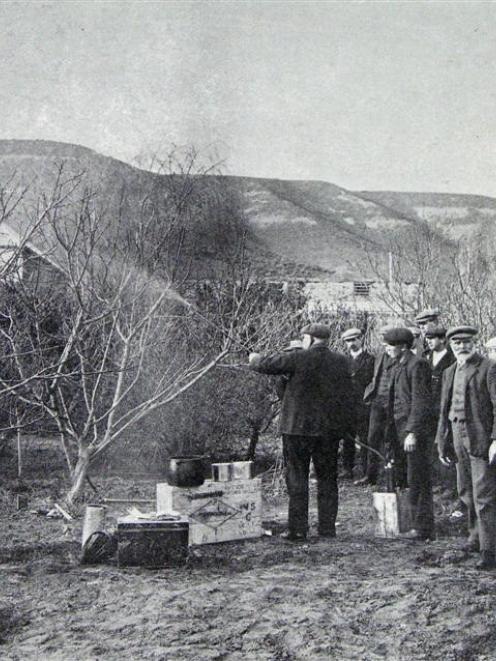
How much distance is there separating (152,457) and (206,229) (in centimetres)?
1428

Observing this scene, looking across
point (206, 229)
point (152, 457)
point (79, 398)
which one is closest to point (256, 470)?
point (152, 457)

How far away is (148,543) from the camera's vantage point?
5.62 metres

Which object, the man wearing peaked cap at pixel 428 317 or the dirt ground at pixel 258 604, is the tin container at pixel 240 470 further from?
the man wearing peaked cap at pixel 428 317

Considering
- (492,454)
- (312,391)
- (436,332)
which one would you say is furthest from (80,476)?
(492,454)

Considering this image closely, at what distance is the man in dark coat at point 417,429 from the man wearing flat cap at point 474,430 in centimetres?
35

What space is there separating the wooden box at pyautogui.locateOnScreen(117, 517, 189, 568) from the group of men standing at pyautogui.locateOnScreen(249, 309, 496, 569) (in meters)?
1.23

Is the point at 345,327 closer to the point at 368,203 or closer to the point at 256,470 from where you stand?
the point at 256,470

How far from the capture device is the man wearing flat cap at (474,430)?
5586mm

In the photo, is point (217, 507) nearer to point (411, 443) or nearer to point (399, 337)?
point (411, 443)

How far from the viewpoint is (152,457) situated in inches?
415

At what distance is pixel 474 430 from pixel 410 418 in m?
1.02

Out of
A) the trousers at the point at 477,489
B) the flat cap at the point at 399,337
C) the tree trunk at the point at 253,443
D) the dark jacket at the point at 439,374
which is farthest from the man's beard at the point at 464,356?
the tree trunk at the point at 253,443

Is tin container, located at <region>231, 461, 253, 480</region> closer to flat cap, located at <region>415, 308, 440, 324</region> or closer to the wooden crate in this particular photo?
the wooden crate

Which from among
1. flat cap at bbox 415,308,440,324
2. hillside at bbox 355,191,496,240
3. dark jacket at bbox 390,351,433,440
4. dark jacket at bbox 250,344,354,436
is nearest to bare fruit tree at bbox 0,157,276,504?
dark jacket at bbox 250,344,354,436
